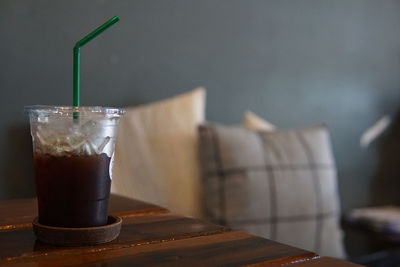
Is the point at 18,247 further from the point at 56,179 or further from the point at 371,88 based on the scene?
the point at 371,88

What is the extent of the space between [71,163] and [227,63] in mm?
1525

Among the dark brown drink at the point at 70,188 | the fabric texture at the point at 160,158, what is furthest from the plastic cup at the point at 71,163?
the fabric texture at the point at 160,158

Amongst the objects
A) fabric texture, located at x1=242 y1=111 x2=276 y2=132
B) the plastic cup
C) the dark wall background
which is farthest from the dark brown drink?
fabric texture, located at x1=242 y1=111 x2=276 y2=132

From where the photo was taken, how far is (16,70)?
167 centimetres

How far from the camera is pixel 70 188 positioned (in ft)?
2.36

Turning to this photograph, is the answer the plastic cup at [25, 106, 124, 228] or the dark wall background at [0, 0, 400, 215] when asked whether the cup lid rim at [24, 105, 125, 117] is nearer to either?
the plastic cup at [25, 106, 124, 228]

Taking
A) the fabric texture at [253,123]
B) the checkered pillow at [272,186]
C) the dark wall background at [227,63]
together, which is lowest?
the checkered pillow at [272,186]

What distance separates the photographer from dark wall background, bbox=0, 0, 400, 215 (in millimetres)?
1695

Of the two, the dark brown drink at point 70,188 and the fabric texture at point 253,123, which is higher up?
the fabric texture at point 253,123

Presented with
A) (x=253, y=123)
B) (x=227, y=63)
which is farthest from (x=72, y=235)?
Answer: (x=227, y=63)

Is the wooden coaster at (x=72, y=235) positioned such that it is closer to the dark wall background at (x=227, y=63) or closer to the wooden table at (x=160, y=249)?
the wooden table at (x=160, y=249)

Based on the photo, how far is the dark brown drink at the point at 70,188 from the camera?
72 centimetres

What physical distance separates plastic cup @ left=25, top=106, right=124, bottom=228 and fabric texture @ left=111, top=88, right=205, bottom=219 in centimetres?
91

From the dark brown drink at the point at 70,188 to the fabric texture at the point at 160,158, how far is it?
913 millimetres
